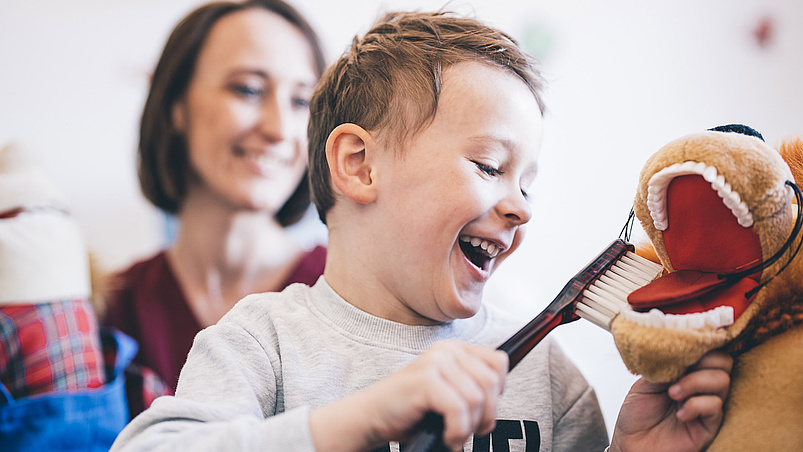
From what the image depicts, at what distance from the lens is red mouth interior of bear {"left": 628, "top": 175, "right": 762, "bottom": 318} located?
1.55 feet

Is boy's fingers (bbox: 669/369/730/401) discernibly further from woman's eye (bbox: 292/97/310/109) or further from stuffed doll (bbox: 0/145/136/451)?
woman's eye (bbox: 292/97/310/109)

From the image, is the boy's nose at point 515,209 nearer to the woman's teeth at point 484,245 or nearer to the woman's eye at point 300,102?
the woman's teeth at point 484,245

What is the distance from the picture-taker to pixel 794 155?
550 mm

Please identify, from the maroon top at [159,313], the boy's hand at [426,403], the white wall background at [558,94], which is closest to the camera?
the boy's hand at [426,403]

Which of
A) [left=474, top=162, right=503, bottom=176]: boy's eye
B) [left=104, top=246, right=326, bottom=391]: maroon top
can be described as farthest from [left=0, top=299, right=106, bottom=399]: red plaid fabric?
[left=474, top=162, right=503, bottom=176]: boy's eye

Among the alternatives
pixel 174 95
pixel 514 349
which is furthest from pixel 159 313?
pixel 514 349

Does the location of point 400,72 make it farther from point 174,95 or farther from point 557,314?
point 174,95

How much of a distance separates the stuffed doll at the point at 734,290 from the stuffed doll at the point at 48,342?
73cm

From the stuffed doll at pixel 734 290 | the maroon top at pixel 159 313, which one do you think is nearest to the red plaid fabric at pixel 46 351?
the maroon top at pixel 159 313

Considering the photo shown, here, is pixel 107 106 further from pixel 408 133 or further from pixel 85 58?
pixel 408 133

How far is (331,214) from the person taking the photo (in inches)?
31.3

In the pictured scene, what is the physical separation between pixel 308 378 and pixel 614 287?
327 mm

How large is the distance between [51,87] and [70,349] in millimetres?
832

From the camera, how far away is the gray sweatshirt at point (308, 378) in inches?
19.9
